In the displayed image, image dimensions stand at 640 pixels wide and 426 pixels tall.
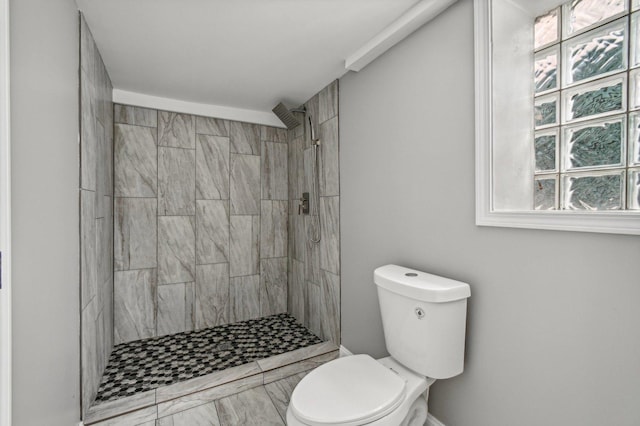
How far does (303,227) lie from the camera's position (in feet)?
9.29

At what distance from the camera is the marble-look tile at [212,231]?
2791mm

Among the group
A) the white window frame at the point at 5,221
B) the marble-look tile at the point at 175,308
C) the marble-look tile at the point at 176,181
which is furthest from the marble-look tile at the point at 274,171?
the white window frame at the point at 5,221

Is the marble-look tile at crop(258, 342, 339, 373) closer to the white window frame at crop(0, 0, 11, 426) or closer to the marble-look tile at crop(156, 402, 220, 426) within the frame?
the marble-look tile at crop(156, 402, 220, 426)

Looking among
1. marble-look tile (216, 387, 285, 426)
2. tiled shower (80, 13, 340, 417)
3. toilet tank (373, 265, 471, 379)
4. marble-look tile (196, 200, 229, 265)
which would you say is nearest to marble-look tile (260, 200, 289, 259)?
tiled shower (80, 13, 340, 417)

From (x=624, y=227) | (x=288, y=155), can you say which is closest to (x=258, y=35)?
(x=288, y=155)

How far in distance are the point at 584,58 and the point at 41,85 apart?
1.91 meters

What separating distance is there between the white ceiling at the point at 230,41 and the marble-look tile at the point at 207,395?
82.8 inches

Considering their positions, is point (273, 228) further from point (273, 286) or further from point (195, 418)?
point (195, 418)

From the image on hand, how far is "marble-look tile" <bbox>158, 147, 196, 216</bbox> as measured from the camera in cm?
263

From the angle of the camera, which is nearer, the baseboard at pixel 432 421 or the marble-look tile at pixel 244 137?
the baseboard at pixel 432 421

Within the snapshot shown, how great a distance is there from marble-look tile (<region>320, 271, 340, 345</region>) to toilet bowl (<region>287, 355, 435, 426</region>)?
0.83 metres

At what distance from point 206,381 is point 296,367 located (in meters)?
0.59

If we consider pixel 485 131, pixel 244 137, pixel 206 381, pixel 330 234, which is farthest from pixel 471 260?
pixel 244 137

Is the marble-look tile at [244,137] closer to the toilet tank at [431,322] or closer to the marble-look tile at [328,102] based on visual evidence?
the marble-look tile at [328,102]
